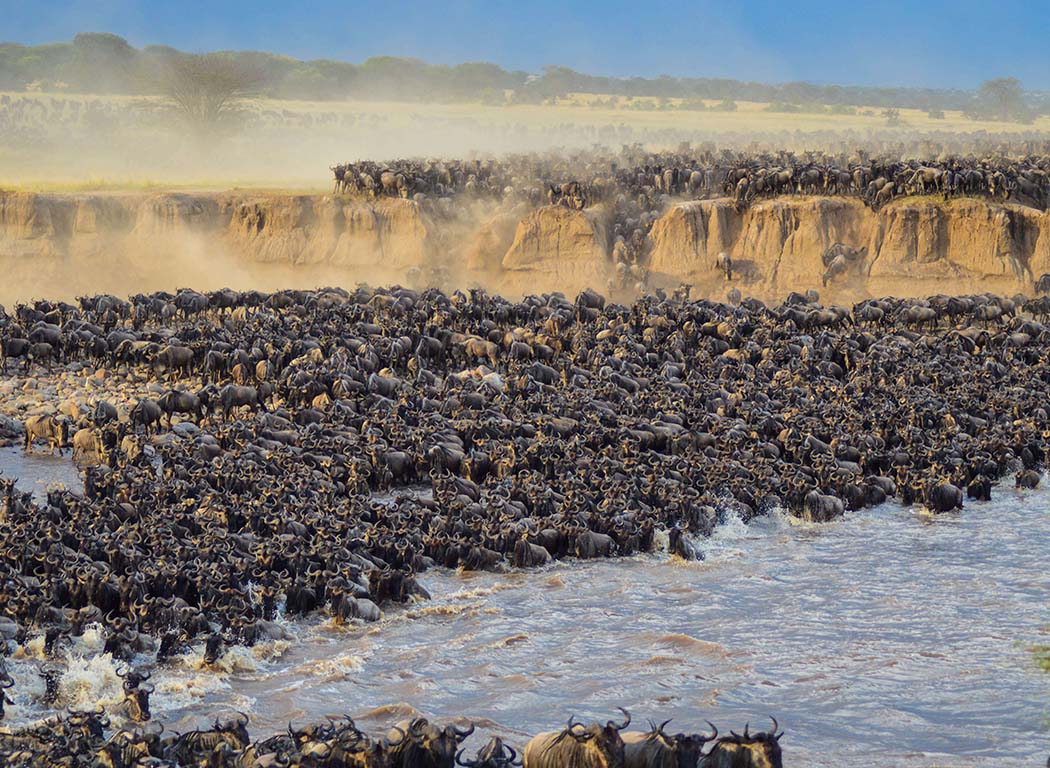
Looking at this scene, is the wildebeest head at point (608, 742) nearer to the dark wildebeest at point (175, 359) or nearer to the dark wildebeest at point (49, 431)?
the dark wildebeest at point (49, 431)

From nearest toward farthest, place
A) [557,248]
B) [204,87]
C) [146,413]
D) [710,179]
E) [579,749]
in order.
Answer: [579,749] → [146,413] → [557,248] → [710,179] → [204,87]

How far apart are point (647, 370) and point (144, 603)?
564 inches

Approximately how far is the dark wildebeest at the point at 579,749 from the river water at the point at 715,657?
1.25 m

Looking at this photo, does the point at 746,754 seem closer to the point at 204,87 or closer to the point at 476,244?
the point at 476,244

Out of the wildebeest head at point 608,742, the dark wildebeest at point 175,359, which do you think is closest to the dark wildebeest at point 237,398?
the dark wildebeest at point 175,359

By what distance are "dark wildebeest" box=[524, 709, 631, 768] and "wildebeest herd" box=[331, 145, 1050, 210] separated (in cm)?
3043

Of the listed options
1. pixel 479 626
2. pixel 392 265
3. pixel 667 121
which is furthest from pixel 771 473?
pixel 667 121

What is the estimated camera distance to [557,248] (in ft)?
136

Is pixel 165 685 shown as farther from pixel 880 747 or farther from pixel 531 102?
pixel 531 102

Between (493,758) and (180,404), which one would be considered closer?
(493,758)

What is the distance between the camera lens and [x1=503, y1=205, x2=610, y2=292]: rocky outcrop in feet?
134

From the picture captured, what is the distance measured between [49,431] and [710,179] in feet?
81.3

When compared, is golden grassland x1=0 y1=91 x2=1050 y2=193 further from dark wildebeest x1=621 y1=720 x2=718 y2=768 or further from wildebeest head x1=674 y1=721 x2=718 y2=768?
wildebeest head x1=674 y1=721 x2=718 y2=768

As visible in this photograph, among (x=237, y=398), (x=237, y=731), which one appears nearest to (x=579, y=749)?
(x=237, y=731)
